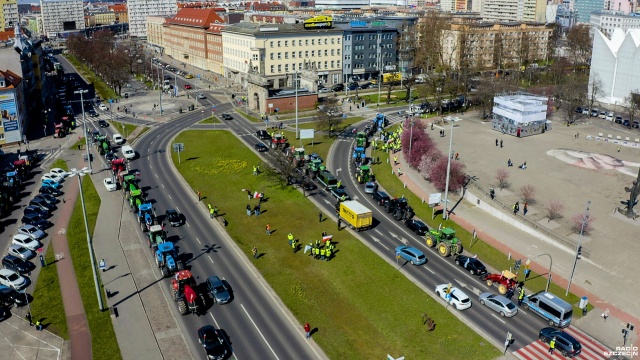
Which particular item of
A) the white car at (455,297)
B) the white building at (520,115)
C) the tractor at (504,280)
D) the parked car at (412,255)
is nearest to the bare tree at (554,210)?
the tractor at (504,280)

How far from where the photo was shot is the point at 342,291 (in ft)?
153

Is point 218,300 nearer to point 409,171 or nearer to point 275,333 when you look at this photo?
point 275,333

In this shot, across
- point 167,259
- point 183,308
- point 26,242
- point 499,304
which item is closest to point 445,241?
point 499,304

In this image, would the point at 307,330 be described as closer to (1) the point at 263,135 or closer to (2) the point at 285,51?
(1) the point at 263,135

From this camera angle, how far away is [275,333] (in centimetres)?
4109

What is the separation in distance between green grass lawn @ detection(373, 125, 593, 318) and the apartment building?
6247cm

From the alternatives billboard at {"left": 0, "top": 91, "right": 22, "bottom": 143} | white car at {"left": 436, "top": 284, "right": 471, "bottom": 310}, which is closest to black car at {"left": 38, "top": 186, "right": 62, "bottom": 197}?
billboard at {"left": 0, "top": 91, "right": 22, "bottom": 143}

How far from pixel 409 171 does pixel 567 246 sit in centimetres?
2783

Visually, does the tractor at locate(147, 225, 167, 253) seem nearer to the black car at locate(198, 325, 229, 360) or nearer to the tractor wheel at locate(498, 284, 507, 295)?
the black car at locate(198, 325, 229, 360)

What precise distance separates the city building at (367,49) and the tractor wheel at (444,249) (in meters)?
94.9

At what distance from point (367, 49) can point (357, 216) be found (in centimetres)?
9794

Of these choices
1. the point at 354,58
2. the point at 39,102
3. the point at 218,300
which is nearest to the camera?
the point at 218,300

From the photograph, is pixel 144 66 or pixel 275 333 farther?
pixel 144 66

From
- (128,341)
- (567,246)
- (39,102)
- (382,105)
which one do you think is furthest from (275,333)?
(39,102)
